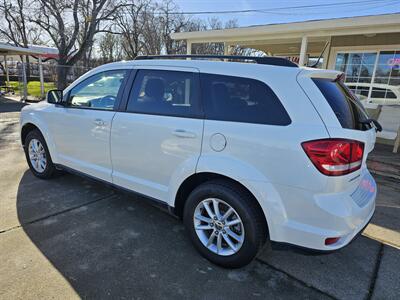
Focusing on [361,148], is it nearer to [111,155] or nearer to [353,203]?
[353,203]

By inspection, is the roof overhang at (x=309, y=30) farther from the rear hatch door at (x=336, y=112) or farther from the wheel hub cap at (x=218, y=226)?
the wheel hub cap at (x=218, y=226)

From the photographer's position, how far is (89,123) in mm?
3400

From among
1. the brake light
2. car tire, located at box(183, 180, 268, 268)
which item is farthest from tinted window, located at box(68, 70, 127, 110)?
the brake light

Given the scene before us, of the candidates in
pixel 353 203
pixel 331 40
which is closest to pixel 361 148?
pixel 353 203

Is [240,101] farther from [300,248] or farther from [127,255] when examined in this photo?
[127,255]

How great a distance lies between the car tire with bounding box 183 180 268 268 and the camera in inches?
91.7

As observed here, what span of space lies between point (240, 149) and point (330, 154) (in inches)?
25.8

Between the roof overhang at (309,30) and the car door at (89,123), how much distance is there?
6668 mm

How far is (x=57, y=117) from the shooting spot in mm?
3803

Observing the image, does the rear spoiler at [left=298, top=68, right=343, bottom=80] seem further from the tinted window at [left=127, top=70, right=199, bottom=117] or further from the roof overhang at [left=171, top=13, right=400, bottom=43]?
the roof overhang at [left=171, top=13, right=400, bottom=43]

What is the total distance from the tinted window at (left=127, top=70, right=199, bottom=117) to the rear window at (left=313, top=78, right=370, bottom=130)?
1.08m

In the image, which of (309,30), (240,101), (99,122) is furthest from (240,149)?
(309,30)

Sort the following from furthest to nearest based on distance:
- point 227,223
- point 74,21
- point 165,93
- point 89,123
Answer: point 74,21 < point 89,123 < point 165,93 < point 227,223

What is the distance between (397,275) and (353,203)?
1062 millimetres
